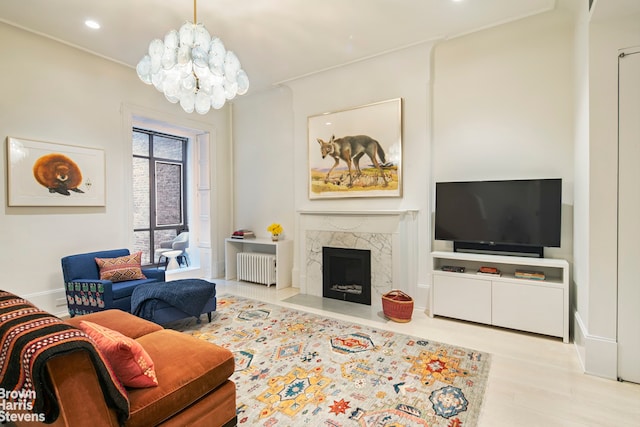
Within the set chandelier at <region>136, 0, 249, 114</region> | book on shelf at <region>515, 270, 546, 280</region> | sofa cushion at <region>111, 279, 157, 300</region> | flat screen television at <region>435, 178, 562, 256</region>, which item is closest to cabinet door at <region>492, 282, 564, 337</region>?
book on shelf at <region>515, 270, 546, 280</region>

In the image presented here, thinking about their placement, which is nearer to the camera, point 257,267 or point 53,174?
point 53,174

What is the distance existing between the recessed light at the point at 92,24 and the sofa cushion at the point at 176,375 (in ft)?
11.0

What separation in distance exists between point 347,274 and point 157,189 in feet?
12.8

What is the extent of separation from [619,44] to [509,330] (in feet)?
8.82

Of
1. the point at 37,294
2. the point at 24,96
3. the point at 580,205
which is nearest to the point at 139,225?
the point at 37,294

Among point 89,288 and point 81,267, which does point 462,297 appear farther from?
point 81,267

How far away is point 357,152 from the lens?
4.34 metres

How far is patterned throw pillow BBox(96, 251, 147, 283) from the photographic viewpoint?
3604 millimetres

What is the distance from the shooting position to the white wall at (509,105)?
3.25m

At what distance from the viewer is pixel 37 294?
3.56 metres

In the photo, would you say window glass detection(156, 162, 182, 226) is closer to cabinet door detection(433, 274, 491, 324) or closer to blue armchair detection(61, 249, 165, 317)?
blue armchair detection(61, 249, 165, 317)

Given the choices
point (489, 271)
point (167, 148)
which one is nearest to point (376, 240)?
point (489, 271)

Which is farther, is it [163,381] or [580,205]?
[580,205]

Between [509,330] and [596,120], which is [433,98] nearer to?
[596,120]
